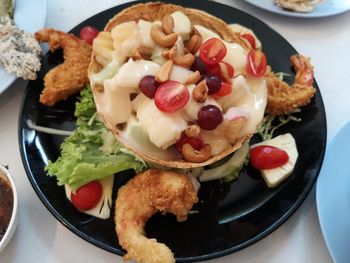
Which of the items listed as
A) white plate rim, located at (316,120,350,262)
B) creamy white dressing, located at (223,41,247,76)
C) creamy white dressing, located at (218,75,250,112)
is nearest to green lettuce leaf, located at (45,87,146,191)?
creamy white dressing, located at (218,75,250,112)

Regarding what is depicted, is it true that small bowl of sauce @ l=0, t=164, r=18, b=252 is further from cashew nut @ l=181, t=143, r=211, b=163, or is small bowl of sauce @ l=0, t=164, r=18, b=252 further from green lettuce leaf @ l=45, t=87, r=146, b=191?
cashew nut @ l=181, t=143, r=211, b=163

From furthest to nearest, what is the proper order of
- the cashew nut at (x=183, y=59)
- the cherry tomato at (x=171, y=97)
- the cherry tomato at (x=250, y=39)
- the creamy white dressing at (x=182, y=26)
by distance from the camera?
the cherry tomato at (x=250, y=39), the creamy white dressing at (x=182, y=26), the cashew nut at (x=183, y=59), the cherry tomato at (x=171, y=97)

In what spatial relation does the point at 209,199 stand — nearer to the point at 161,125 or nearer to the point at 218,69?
the point at 161,125

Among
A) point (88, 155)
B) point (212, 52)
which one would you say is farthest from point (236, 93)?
point (88, 155)

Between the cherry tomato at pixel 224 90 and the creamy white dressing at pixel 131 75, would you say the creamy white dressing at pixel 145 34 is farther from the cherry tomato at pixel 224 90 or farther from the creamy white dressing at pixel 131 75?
the cherry tomato at pixel 224 90

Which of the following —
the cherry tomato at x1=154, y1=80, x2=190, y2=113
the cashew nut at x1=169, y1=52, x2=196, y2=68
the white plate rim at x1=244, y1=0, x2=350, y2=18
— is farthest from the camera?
the white plate rim at x1=244, y1=0, x2=350, y2=18

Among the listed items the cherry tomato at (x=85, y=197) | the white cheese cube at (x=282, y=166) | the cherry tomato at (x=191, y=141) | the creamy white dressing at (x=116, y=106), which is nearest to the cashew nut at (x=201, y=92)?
the cherry tomato at (x=191, y=141)

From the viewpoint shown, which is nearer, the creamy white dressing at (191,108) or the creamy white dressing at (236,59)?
the creamy white dressing at (191,108)
